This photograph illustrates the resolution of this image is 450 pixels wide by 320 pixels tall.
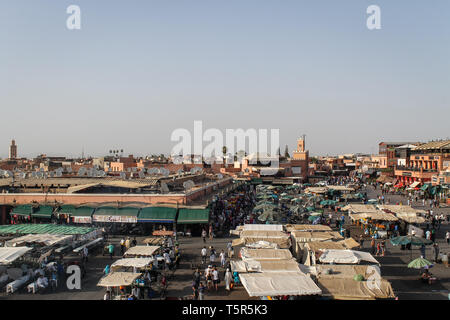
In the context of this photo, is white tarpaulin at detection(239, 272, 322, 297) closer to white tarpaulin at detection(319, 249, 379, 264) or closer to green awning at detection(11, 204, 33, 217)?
white tarpaulin at detection(319, 249, 379, 264)

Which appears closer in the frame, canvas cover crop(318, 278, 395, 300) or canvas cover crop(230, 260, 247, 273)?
canvas cover crop(318, 278, 395, 300)

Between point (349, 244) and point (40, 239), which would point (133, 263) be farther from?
point (349, 244)

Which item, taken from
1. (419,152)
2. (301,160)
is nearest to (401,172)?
(419,152)

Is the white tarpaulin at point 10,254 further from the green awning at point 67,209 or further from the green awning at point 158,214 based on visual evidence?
the green awning at point 67,209

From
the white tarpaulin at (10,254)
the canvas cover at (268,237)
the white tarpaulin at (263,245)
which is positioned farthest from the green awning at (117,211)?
the white tarpaulin at (263,245)

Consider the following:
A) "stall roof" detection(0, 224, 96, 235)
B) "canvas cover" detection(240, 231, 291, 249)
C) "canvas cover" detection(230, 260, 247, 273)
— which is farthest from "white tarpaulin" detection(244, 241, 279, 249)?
"stall roof" detection(0, 224, 96, 235)

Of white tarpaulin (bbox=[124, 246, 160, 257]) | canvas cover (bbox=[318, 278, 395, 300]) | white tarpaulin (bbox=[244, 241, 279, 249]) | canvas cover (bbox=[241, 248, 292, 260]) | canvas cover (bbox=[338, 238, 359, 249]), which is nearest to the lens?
canvas cover (bbox=[318, 278, 395, 300])
